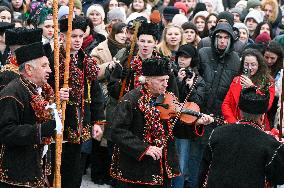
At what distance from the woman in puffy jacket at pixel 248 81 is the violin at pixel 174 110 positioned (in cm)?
132

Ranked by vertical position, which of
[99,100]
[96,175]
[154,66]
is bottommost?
[96,175]

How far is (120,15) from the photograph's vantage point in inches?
446

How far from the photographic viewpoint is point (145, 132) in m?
6.57

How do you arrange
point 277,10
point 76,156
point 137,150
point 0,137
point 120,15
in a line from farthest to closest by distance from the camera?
point 277,10
point 120,15
point 76,156
point 137,150
point 0,137

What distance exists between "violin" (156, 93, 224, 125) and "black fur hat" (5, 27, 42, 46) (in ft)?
4.48

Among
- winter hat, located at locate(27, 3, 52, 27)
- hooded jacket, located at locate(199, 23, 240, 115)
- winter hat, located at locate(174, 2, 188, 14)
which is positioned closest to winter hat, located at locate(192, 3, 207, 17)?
winter hat, located at locate(174, 2, 188, 14)

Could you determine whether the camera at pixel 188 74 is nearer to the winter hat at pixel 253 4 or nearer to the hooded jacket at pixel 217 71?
the hooded jacket at pixel 217 71

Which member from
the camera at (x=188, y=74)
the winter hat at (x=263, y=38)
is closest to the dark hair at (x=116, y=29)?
the camera at (x=188, y=74)

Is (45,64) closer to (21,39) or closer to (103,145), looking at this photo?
(21,39)

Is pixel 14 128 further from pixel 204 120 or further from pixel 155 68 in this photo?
pixel 204 120

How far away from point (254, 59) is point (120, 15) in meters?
3.54

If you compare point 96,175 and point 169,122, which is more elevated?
point 169,122

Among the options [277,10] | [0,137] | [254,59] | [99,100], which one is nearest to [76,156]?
[99,100]

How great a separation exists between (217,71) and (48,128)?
3314 mm
